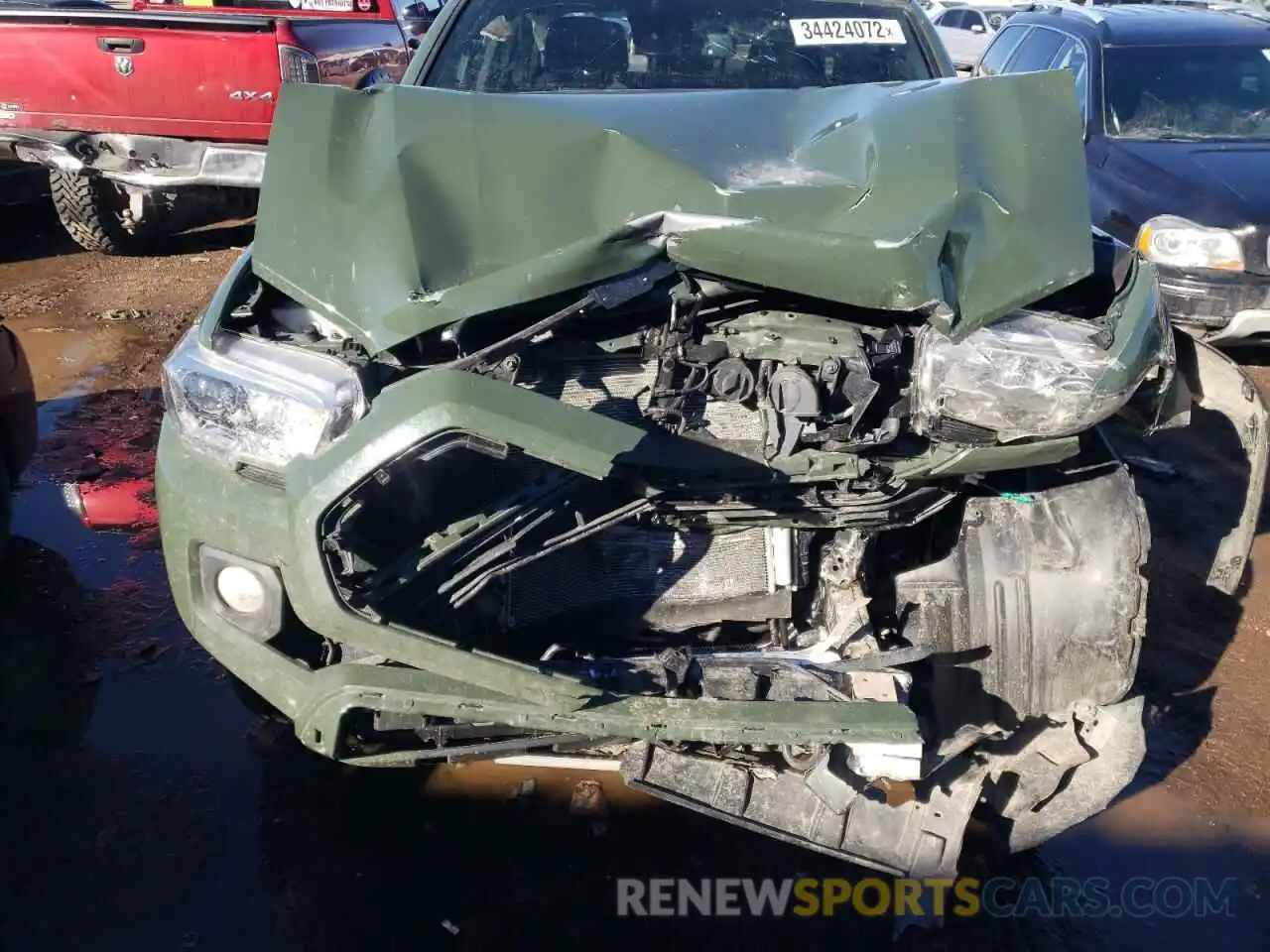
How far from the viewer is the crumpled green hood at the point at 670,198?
2.14 m

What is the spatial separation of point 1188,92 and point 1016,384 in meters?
4.99

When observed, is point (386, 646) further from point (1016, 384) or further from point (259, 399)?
point (1016, 384)

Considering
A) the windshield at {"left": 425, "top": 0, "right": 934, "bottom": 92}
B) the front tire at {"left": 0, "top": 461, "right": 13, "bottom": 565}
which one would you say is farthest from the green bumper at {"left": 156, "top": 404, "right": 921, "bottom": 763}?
the windshield at {"left": 425, "top": 0, "right": 934, "bottom": 92}

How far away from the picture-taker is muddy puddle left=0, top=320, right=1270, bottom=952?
7.79 feet

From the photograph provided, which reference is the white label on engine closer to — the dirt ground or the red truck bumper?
the dirt ground

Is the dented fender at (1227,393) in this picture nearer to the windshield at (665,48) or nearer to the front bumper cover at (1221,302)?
the windshield at (665,48)

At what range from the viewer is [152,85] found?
19.4 ft

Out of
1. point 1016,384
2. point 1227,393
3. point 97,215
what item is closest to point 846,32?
point 1227,393

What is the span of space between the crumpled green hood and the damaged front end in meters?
0.01

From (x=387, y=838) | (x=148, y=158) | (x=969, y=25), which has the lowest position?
(x=969, y=25)

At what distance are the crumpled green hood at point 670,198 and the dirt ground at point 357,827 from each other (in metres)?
1.30

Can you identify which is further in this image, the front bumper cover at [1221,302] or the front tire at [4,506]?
the front bumper cover at [1221,302]

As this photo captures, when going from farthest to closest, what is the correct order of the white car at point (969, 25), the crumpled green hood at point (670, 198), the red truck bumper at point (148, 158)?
the white car at point (969, 25) < the red truck bumper at point (148, 158) < the crumpled green hood at point (670, 198)

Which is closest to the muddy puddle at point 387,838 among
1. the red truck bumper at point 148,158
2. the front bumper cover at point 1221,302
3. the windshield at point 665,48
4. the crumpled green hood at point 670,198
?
the crumpled green hood at point 670,198
